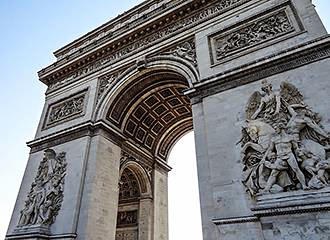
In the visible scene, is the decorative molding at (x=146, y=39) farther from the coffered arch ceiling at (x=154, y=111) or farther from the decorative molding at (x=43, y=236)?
the decorative molding at (x=43, y=236)

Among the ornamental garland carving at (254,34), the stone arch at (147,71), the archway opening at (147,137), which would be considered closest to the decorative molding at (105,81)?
the stone arch at (147,71)

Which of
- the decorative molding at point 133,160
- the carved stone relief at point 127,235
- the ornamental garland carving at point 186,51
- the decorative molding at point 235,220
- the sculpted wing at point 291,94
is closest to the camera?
the decorative molding at point 235,220

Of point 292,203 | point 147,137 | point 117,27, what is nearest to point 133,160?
point 147,137

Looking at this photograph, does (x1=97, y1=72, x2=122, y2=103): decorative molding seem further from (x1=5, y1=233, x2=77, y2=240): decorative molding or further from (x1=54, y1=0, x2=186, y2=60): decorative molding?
(x1=5, y1=233, x2=77, y2=240): decorative molding

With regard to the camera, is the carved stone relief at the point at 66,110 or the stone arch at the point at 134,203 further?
the stone arch at the point at 134,203

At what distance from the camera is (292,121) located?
5809 millimetres

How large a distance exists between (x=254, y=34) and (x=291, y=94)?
264 cm

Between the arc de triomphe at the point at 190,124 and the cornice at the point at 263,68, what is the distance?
0.10 ft

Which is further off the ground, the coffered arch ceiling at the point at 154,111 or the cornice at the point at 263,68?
the coffered arch ceiling at the point at 154,111

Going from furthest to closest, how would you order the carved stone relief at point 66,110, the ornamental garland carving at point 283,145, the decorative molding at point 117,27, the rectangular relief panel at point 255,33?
the carved stone relief at point 66,110
the decorative molding at point 117,27
the rectangular relief panel at point 255,33
the ornamental garland carving at point 283,145

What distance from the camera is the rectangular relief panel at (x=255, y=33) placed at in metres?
7.38

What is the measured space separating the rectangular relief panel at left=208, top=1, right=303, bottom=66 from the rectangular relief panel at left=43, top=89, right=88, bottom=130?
601 centimetres

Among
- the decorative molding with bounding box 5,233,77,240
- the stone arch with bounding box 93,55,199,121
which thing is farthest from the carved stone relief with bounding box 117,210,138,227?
the stone arch with bounding box 93,55,199,121

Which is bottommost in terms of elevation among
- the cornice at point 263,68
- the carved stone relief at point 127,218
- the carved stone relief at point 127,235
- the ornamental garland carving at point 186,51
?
the carved stone relief at point 127,235
